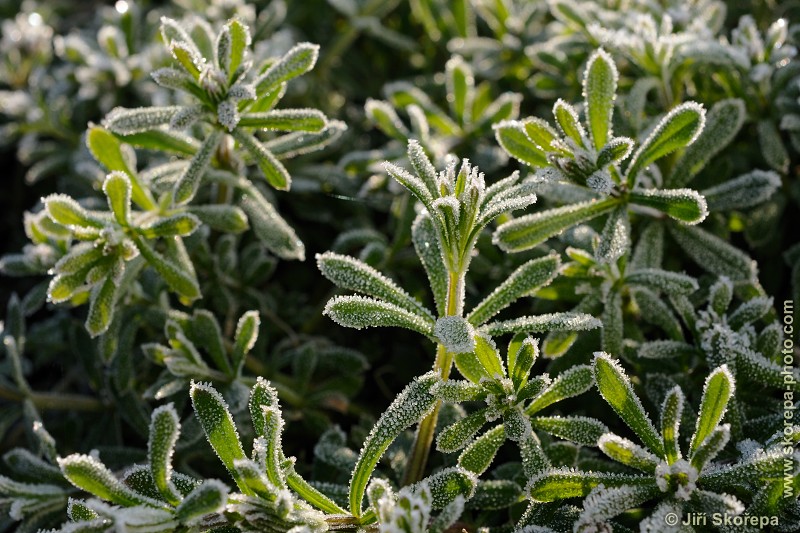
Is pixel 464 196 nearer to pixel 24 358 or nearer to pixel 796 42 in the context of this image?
pixel 796 42

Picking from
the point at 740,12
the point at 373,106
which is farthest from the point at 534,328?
the point at 740,12

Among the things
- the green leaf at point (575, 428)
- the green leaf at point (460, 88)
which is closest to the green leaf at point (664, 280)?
the green leaf at point (575, 428)

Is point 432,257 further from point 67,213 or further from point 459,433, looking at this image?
point 67,213

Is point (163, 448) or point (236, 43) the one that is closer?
point (163, 448)

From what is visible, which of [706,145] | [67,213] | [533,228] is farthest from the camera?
[706,145]

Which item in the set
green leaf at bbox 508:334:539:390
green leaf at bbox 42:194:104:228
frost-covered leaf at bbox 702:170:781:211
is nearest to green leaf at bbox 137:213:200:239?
green leaf at bbox 42:194:104:228

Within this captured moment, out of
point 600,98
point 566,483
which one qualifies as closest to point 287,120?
point 600,98
